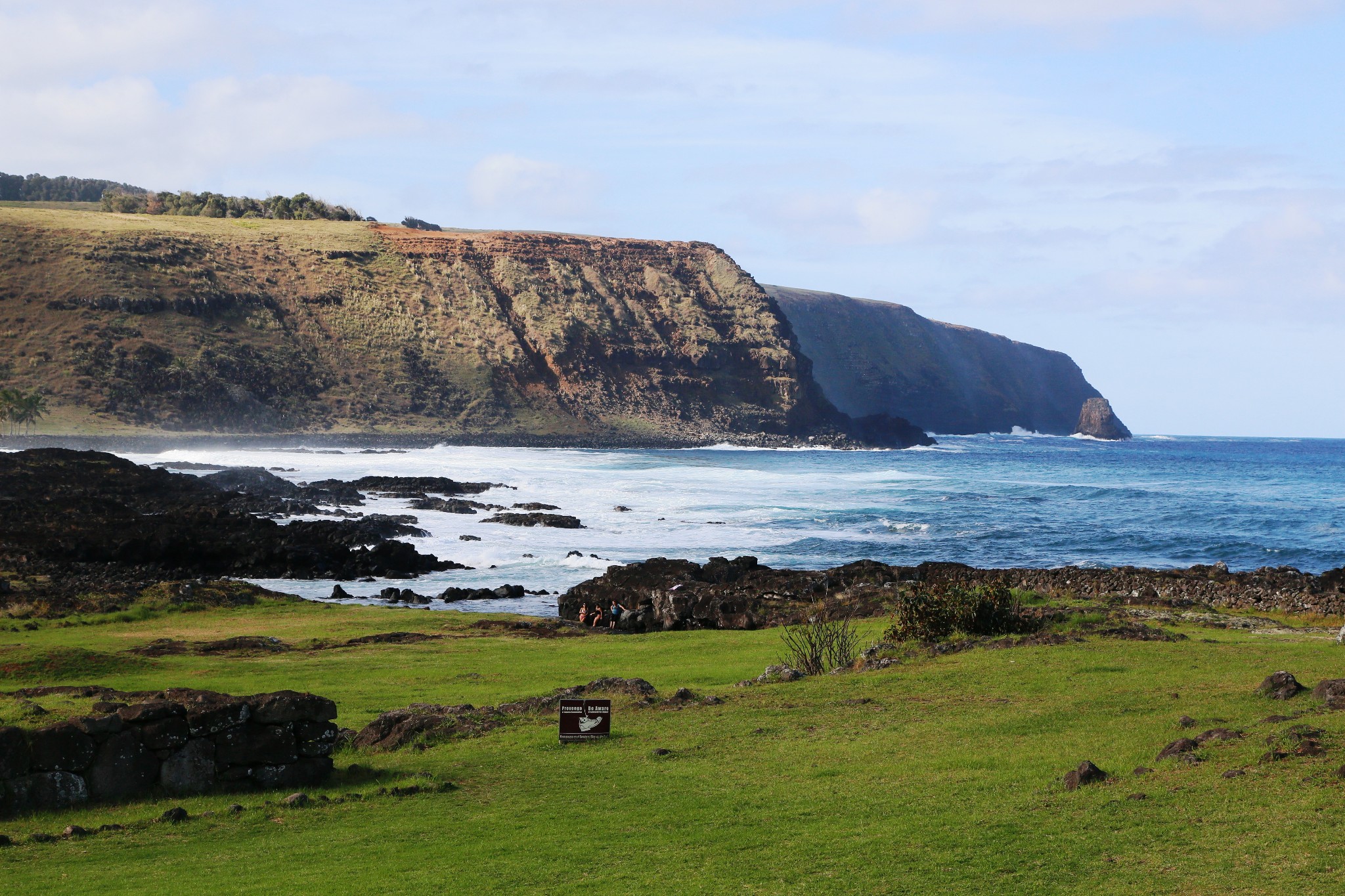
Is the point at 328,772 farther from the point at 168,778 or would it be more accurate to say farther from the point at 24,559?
the point at 24,559

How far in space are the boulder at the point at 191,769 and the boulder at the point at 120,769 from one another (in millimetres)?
192

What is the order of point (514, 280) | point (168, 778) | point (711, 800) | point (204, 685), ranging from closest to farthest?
1. point (711, 800)
2. point (168, 778)
3. point (204, 685)
4. point (514, 280)

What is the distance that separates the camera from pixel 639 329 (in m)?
159

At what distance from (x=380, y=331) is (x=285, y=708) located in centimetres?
12591

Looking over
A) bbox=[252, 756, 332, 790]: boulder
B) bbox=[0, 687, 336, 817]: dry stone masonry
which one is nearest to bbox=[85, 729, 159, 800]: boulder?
bbox=[0, 687, 336, 817]: dry stone masonry

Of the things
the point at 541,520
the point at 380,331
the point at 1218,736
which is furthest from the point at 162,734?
the point at 380,331

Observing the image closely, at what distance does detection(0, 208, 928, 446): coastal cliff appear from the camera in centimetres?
10769

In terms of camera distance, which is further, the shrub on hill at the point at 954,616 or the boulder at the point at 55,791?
the shrub on hill at the point at 954,616

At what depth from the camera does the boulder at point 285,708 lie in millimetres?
11789

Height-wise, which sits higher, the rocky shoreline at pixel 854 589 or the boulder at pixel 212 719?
the boulder at pixel 212 719

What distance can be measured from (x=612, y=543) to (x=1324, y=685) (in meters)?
37.2

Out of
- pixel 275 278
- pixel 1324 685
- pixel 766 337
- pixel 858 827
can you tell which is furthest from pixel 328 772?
pixel 766 337

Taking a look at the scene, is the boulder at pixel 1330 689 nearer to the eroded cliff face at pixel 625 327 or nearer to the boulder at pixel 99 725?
the boulder at pixel 99 725

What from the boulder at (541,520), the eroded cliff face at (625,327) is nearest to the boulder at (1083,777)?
the boulder at (541,520)
